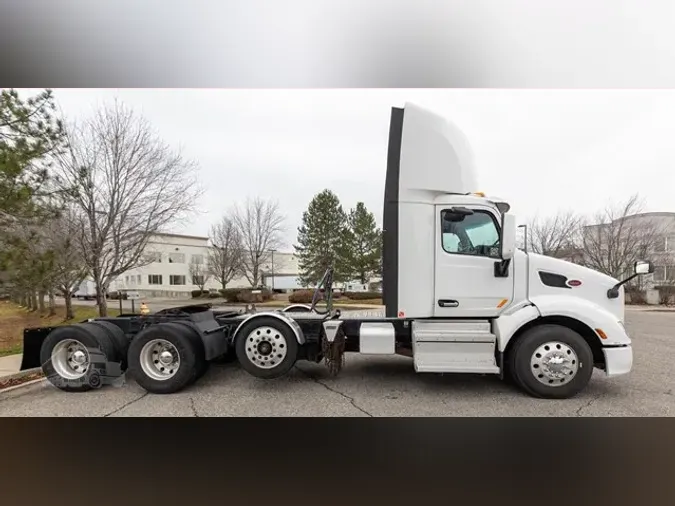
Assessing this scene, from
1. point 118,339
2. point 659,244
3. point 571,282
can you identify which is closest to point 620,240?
point 659,244

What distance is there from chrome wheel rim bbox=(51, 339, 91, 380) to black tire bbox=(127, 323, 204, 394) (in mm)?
634

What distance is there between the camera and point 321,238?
29.1ft

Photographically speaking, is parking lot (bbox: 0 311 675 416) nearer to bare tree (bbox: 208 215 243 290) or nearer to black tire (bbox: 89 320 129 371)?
black tire (bbox: 89 320 129 371)

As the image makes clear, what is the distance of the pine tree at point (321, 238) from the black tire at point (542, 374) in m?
4.70

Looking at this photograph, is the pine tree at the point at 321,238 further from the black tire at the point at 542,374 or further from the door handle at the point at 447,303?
the black tire at the point at 542,374

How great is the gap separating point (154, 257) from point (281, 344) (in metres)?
4.26

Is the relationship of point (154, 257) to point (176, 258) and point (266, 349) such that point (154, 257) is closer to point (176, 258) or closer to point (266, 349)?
point (176, 258)

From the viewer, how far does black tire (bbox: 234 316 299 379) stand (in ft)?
11.7

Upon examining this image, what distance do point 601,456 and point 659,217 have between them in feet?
12.4

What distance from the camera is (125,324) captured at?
12.9 ft

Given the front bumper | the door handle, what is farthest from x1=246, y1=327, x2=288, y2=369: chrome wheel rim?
the front bumper

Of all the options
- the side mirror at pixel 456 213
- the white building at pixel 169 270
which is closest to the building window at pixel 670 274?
the side mirror at pixel 456 213

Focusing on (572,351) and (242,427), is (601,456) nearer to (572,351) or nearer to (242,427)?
(572,351)

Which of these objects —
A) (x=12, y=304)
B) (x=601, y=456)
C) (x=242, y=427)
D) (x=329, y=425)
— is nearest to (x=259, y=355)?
(x=242, y=427)
